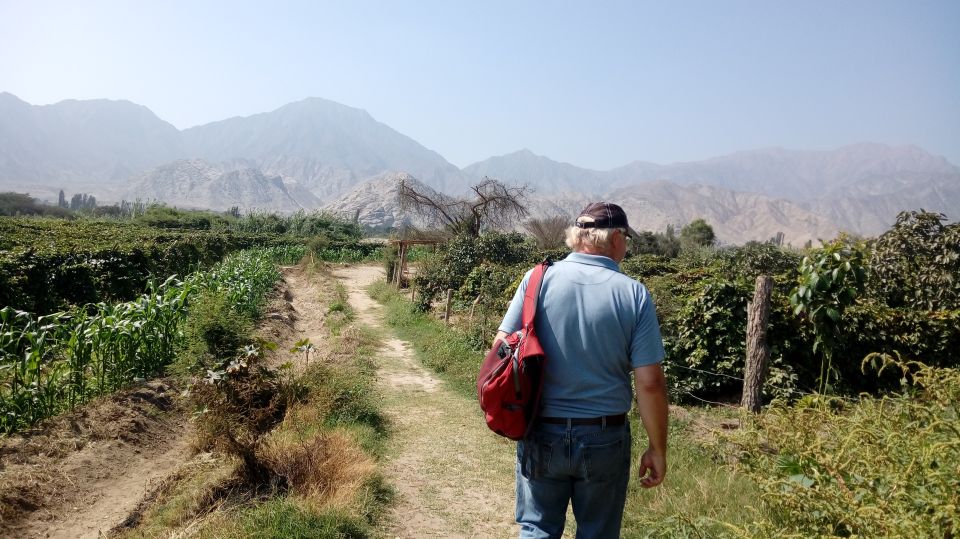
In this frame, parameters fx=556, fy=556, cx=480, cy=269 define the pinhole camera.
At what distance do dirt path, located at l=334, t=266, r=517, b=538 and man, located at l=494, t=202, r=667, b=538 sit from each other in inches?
79.4

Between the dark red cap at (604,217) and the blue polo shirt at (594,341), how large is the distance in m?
0.24

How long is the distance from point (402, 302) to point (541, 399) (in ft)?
51.0

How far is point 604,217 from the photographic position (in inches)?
98.4

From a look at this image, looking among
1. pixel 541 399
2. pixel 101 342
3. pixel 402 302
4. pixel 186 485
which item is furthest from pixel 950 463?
pixel 402 302

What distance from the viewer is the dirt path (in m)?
4.26

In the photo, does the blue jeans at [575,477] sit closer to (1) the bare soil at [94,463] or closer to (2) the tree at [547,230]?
(1) the bare soil at [94,463]

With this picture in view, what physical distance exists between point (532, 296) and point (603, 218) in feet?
1.59

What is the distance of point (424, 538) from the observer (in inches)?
156

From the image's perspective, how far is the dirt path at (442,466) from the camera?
4.26m

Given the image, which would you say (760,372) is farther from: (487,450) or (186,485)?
(186,485)

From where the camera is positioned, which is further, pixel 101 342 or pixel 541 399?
pixel 101 342

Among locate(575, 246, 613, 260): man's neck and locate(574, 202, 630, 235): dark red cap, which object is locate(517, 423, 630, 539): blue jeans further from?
locate(574, 202, 630, 235): dark red cap

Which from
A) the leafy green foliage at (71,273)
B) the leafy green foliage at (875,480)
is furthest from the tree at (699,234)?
the leafy green foliage at (875,480)

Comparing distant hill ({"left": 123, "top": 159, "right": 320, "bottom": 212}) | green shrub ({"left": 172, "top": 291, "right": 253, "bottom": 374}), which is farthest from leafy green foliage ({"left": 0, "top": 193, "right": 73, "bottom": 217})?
distant hill ({"left": 123, "top": 159, "right": 320, "bottom": 212})
